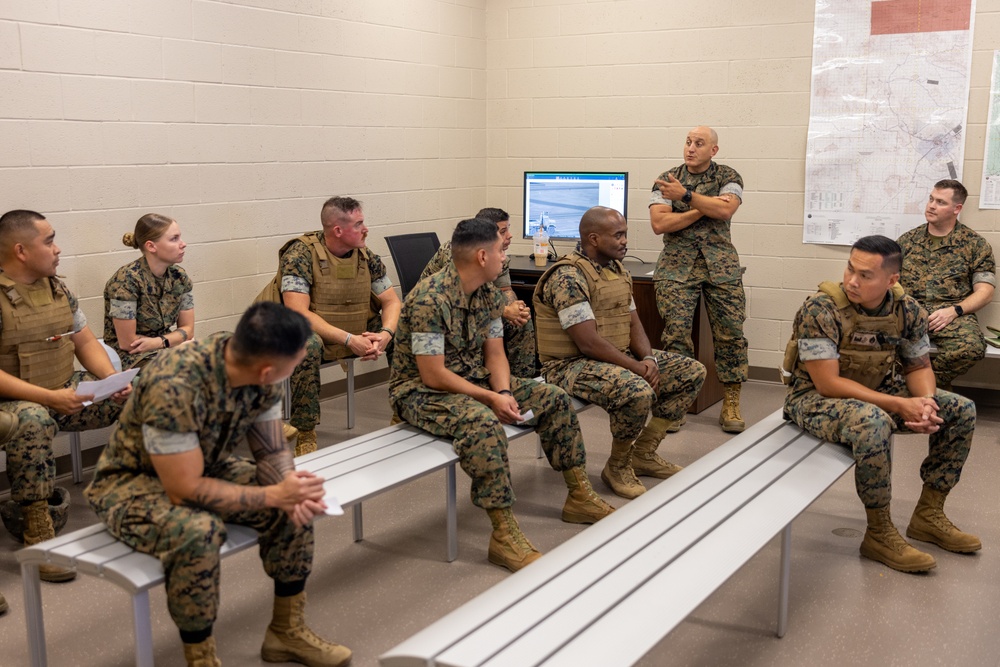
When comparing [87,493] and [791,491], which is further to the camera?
[791,491]

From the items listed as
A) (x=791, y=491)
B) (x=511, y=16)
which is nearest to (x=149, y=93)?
(x=511, y=16)

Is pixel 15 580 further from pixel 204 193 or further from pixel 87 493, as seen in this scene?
pixel 204 193

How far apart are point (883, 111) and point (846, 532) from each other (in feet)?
9.00

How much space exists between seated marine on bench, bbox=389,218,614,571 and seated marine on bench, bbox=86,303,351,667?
31.7 inches

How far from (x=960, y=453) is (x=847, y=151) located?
2.59 meters

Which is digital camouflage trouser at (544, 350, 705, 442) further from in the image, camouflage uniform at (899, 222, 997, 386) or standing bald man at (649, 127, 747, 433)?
camouflage uniform at (899, 222, 997, 386)

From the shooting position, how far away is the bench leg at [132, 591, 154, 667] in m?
2.20

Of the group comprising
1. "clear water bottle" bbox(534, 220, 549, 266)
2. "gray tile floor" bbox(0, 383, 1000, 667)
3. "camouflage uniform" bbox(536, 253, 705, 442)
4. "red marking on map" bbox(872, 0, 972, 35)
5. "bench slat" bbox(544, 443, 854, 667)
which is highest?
"red marking on map" bbox(872, 0, 972, 35)

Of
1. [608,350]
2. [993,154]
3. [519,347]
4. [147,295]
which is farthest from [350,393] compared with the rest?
[993,154]

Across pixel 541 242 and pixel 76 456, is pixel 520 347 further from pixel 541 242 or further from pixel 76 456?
pixel 76 456

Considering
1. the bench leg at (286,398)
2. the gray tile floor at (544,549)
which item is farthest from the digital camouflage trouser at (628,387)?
the bench leg at (286,398)

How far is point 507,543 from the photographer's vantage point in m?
3.20

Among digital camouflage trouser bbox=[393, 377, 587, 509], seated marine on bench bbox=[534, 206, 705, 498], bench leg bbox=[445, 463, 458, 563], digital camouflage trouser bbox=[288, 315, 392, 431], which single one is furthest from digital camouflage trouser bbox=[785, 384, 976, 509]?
digital camouflage trouser bbox=[288, 315, 392, 431]

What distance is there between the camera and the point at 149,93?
4242 mm
